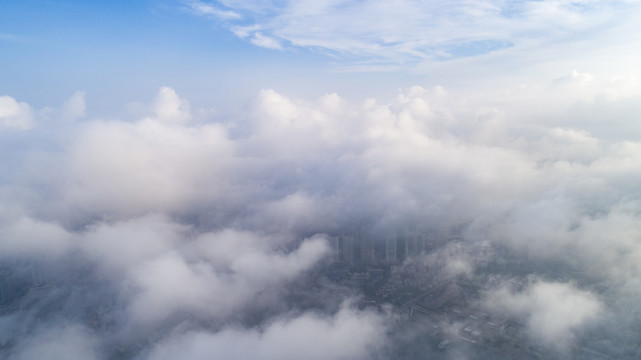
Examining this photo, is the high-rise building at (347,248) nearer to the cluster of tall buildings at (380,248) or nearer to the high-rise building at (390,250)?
the cluster of tall buildings at (380,248)

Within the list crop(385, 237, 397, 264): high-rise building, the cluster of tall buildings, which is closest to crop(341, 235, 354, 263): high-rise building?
the cluster of tall buildings

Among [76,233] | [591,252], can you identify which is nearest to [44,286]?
[76,233]

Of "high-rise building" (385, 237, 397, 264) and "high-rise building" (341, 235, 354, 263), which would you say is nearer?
"high-rise building" (385, 237, 397, 264)

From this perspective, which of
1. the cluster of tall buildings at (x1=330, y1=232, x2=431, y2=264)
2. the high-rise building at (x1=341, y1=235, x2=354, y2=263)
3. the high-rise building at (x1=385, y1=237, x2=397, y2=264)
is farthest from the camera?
the high-rise building at (x1=341, y1=235, x2=354, y2=263)

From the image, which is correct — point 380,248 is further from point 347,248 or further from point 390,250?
point 347,248

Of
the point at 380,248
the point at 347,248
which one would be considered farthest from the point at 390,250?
the point at 347,248

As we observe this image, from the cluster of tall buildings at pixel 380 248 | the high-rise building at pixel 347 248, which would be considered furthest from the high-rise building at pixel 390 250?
the high-rise building at pixel 347 248

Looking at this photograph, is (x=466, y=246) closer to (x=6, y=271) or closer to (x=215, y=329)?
(x=215, y=329)

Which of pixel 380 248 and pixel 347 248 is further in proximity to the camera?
pixel 347 248

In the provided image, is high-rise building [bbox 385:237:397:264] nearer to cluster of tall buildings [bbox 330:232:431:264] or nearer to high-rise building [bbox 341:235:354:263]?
cluster of tall buildings [bbox 330:232:431:264]
